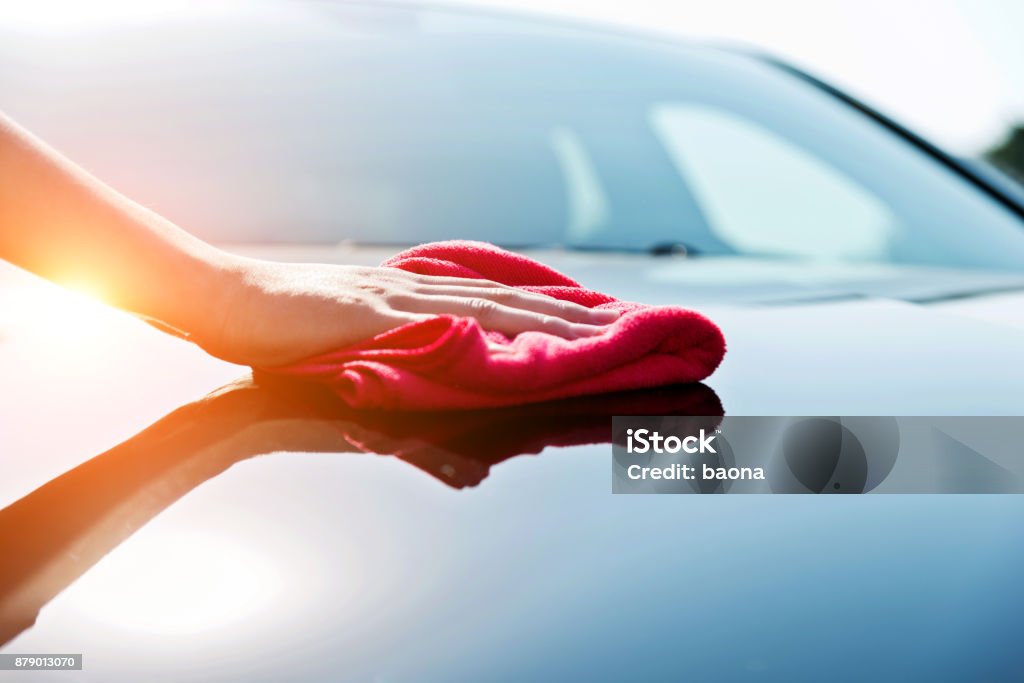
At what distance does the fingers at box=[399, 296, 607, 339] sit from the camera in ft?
3.02

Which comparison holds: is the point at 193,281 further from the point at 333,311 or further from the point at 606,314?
the point at 606,314

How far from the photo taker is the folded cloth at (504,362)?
2.68ft

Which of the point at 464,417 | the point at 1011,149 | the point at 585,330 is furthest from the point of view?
the point at 1011,149

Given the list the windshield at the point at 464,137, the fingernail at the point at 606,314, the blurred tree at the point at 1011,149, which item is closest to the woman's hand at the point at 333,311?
the fingernail at the point at 606,314

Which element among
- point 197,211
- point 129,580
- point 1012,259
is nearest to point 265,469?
point 129,580

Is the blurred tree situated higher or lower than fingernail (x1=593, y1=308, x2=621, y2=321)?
higher

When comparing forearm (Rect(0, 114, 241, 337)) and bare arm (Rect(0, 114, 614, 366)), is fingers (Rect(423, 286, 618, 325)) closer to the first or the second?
bare arm (Rect(0, 114, 614, 366))

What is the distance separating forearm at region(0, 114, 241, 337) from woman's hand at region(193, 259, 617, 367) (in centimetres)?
2

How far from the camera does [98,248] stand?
3.07 feet

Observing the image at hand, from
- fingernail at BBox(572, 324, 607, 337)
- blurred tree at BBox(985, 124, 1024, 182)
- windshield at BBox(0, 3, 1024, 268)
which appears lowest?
fingernail at BBox(572, 324, 607, 337)

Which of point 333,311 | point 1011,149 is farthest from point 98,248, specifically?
→ point 1011,149

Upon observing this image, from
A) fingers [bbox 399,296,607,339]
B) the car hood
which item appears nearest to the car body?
the car hood

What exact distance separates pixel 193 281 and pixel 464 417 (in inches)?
12.7

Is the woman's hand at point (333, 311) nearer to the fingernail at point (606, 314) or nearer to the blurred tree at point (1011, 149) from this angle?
the fingernail at point (606, 314)
